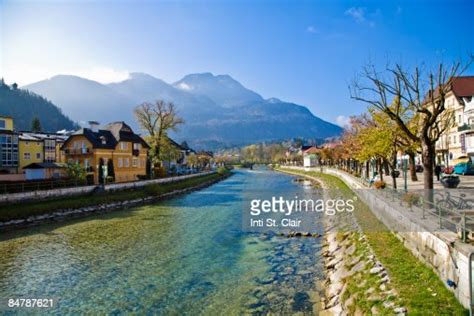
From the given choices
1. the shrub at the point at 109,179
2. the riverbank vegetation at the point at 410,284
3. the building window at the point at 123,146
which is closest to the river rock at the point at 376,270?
the riverbank vegetation at the point at 410,284

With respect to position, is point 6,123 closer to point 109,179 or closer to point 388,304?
point 109,179

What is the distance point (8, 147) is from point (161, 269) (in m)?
41.2

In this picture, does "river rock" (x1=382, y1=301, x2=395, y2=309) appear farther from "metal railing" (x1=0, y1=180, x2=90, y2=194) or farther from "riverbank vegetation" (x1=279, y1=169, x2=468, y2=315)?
"metal railing" (x1=0, y1=180, x2=90, y2=194)

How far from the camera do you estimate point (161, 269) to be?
1484 centimetres

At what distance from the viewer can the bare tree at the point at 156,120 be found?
2105 inches

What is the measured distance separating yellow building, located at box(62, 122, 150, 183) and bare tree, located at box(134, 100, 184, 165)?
2.21m

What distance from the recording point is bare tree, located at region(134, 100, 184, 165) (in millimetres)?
53469

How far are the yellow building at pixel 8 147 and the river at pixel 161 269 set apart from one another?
2575cm

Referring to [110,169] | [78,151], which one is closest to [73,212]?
[110,169]

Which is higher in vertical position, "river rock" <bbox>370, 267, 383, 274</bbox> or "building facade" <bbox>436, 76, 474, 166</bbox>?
"building facade" <bbox>436, 76, 474, 166</bbox>

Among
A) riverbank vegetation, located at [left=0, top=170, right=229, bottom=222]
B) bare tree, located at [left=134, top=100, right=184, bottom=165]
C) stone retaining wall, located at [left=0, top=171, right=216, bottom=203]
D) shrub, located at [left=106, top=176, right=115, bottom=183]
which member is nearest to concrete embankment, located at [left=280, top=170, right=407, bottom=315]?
riverbank vegetation, located at [left=0, top=170, right=229, bottom=222]

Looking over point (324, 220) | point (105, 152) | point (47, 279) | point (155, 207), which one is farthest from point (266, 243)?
Answer: point (105, 152)

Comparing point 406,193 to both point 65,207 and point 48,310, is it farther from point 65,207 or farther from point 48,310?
point 65,207

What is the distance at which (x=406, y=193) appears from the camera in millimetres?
15633
